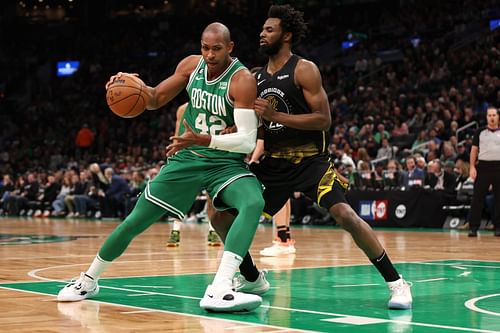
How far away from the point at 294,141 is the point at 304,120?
0.26m

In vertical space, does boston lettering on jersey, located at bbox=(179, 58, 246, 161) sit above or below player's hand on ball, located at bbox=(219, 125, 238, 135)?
above

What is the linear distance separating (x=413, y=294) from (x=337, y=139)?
14.1m

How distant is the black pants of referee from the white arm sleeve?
8.34m

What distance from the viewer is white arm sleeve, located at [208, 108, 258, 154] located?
217 inches

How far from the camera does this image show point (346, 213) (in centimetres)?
567

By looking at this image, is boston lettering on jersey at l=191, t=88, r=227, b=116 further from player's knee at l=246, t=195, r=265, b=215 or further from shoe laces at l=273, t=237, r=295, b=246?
shoe laces at l=273, t=237, r=295, b=246

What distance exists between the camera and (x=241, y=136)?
5.55m

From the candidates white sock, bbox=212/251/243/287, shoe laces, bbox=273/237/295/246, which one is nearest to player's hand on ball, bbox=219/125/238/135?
white sock, bbox=212/251/243/287

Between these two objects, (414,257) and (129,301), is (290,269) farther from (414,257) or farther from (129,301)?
(129,301)

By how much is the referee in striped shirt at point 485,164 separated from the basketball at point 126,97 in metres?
8.16

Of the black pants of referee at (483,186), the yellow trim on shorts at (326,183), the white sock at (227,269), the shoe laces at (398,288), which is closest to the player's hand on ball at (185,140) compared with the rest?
the white sock at (227,269)

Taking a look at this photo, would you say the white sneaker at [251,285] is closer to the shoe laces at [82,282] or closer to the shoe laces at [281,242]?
the shoe laces at [82,282]

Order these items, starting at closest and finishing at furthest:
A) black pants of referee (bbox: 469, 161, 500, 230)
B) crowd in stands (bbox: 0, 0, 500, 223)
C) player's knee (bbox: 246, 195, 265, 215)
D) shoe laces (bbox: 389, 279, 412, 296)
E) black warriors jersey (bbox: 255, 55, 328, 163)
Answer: player's knee (bbox: 246, 195, 265, 215) → shoe laces (bbox: 389, 279, 412, 296) → black warriors jersey (bbox: 255, 55, 328, 163) → black pants of referee (bbox: 469, 161, 500, 230) → crowd in stands (bbox: 0, 0, 500, 223)

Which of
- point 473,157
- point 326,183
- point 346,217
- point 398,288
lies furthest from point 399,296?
point 473,157
